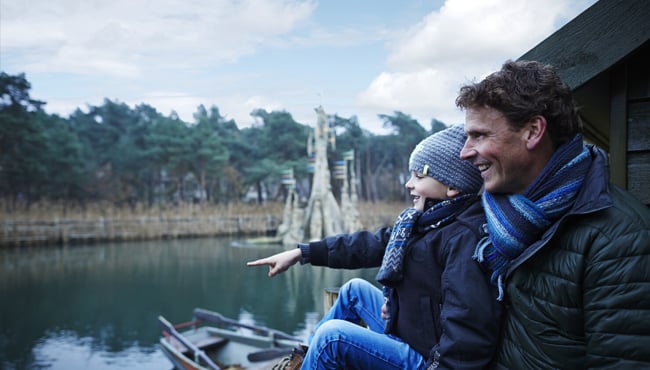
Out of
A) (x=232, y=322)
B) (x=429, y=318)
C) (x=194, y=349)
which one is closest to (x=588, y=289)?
(x=429, y=318)

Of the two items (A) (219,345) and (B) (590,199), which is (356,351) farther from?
(A) (219,345)

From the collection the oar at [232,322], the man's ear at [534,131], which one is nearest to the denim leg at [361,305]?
the man's ear at [534,131]

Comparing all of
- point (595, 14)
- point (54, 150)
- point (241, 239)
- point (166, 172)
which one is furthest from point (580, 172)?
point (166, 172)

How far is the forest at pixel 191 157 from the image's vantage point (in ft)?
61.4

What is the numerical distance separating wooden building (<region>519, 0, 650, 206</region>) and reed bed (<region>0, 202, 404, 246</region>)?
1670cm

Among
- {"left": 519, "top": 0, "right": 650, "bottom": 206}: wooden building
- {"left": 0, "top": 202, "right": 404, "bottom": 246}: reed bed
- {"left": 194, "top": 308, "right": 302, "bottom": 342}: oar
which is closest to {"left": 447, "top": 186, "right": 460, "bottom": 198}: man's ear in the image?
{"left": 519, "top": 0, "right": 650, "bottom": 206}: wooden building

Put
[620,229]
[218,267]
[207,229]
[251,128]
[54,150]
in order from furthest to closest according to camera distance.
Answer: [251,128] < [207,229] < [54,150] < [218,267] < [620,229]

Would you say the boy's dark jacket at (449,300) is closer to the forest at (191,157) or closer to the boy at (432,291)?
the boy at (432,291)

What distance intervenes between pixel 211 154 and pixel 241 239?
3.82 metres

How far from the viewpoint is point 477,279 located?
1.00 m

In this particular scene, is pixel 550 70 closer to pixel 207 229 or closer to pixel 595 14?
pixel 595 14

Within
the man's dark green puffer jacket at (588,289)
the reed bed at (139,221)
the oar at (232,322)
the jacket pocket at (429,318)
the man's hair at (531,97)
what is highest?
Result: the man's hair at (531,97)

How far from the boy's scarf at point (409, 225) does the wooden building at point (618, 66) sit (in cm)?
46

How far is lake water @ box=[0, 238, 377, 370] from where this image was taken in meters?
7.63
